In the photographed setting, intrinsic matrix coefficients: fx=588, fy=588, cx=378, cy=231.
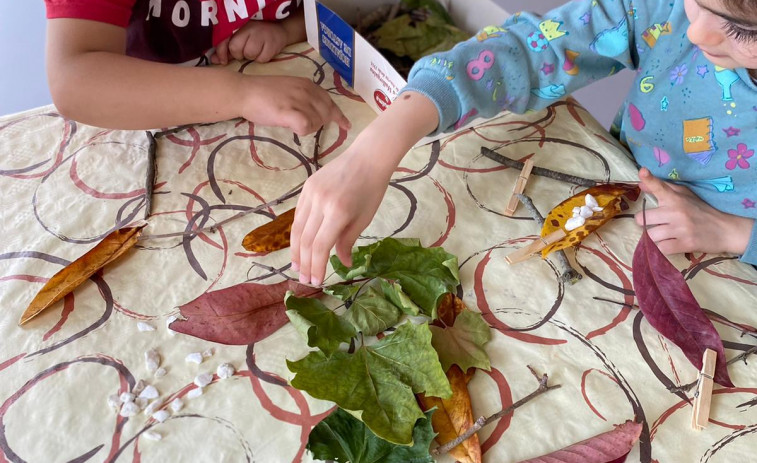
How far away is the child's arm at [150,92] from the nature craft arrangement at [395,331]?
0.42 feet

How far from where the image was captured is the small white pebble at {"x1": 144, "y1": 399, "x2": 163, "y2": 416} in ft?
1.32

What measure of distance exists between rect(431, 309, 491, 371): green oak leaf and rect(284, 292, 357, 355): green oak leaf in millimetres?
65

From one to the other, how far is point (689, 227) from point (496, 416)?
24cm

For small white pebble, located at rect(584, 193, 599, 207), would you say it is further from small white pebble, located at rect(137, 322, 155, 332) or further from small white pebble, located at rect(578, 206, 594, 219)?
small white pebble, located at rect(137, 322, 155, 332)

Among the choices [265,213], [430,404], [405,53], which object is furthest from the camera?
[405,53]

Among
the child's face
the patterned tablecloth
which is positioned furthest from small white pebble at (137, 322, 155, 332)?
the child's face

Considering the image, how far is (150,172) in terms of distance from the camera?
54 centimetres

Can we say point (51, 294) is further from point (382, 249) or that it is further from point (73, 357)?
point (382, 249)

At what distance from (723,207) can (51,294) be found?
0.60 metres

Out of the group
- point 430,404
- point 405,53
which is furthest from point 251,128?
point 430,404

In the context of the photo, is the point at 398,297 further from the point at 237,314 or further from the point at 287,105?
the point at 287,105

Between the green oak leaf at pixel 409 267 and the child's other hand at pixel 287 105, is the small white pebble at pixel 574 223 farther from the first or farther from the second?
the child's other hand at pixel 287 105

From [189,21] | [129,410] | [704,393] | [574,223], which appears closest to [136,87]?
[189,21]

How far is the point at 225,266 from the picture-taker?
1.58 ft
